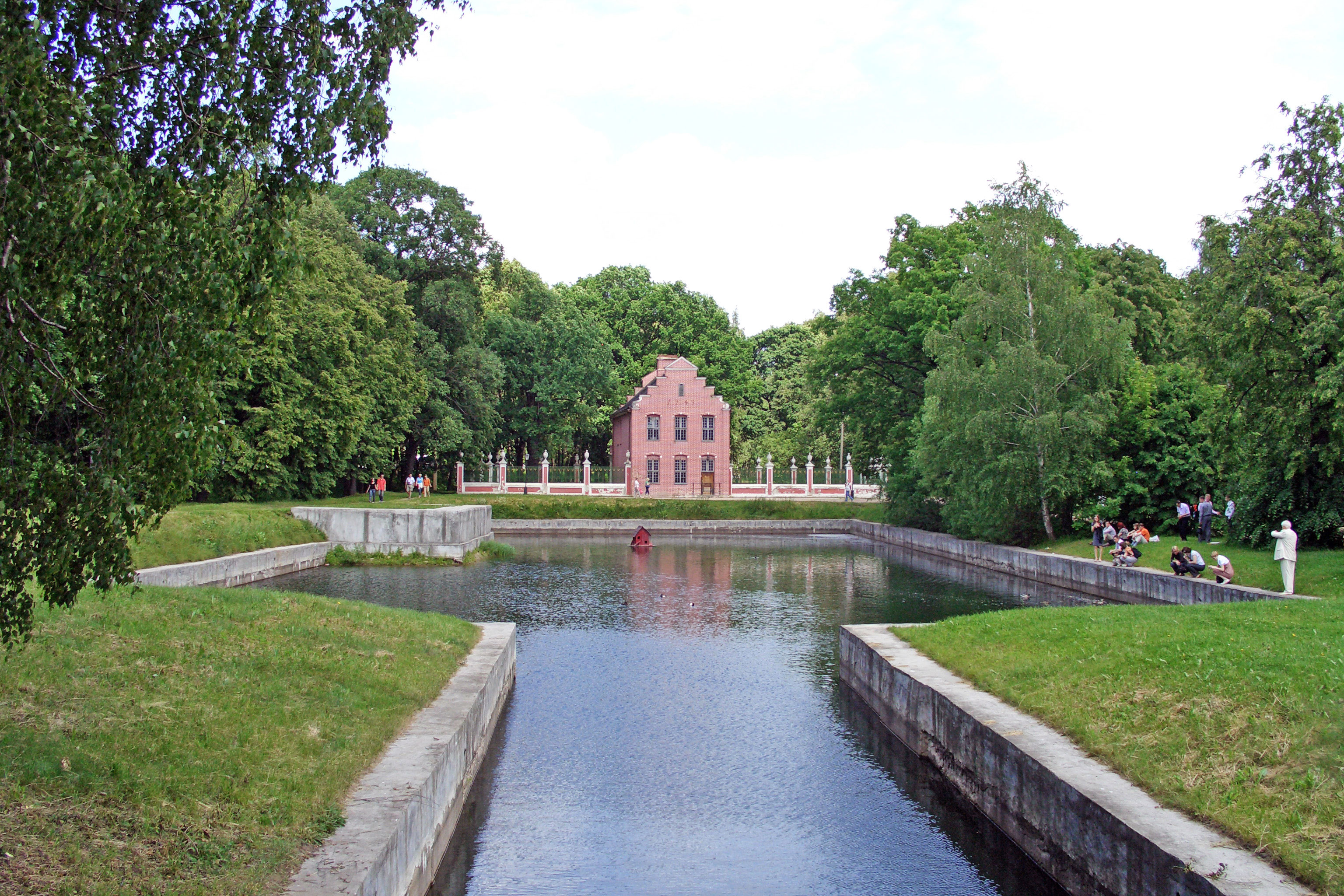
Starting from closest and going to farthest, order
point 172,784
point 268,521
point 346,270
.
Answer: point 172,784 → point 268,521 → point 346,270

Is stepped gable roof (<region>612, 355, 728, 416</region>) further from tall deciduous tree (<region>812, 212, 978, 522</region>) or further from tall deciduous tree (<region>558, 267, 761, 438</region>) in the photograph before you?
tall deciduous tree (<region>812, 212, 978, 522</region>)

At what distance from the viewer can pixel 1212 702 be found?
10.0m

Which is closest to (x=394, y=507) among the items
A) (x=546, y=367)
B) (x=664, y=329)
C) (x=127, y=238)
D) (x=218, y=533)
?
(x=218, y=533)

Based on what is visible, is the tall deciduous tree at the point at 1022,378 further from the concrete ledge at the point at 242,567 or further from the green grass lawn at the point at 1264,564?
the concrete ledge at the point at 242,567

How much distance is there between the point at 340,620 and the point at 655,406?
56.3 meters

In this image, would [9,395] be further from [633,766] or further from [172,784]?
[633,766]

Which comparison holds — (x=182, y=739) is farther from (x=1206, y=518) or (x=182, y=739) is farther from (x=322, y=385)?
(x=322, y=385)

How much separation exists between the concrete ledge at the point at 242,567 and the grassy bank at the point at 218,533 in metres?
0.38

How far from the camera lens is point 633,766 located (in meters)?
13.0

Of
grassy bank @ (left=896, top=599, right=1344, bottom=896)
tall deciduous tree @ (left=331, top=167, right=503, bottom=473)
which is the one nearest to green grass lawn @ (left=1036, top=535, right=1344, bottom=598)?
grassy bank @ (left=896, top=599, right=1344, bottom=896)

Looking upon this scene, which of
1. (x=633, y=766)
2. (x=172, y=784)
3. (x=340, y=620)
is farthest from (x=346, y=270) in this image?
(x=172, y=784)

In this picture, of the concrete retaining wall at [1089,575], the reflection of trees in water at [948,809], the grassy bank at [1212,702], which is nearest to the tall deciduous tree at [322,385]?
the concrete retaining wall at [1089,575]

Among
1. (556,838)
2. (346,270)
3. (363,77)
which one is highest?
(346,270)

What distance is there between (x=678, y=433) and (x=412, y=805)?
63.8 m
